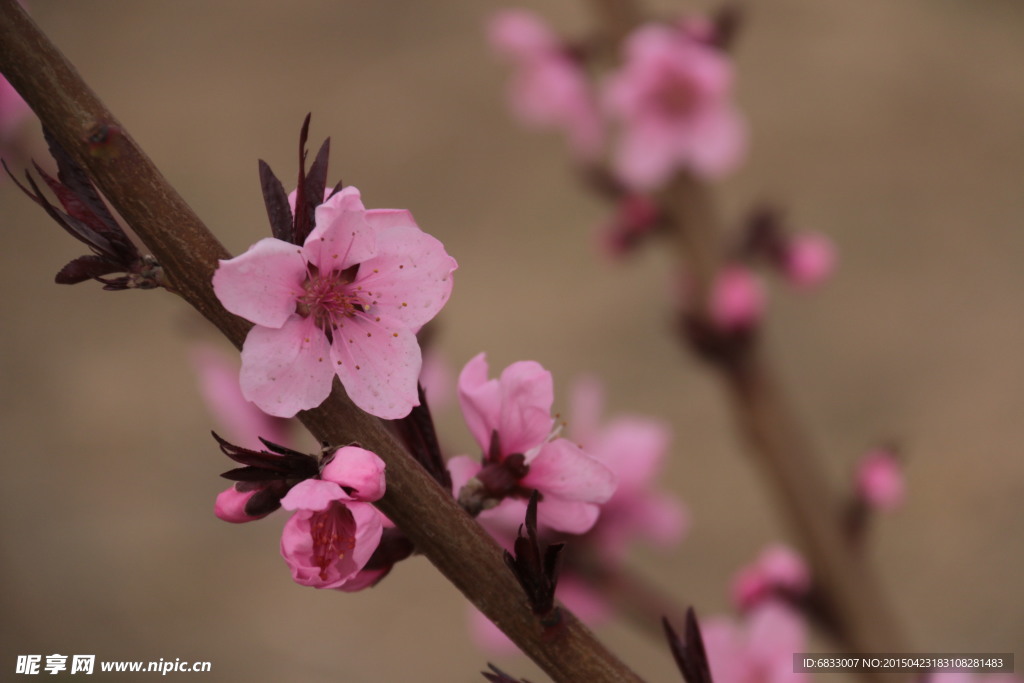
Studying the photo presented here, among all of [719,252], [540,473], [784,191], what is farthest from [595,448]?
[784,191]

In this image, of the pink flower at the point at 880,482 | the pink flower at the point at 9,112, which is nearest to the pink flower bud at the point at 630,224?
the pink flower at the point at 880,482

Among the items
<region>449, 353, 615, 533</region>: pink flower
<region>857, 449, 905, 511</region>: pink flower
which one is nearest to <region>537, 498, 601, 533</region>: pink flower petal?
<region>449, 353, 615, 533</region>: pink flower

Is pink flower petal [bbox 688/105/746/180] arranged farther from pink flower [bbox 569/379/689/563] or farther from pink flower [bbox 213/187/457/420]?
pink flower [bbox 213/187/457/420]

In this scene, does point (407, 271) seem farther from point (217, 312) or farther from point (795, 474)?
point (795, 474)

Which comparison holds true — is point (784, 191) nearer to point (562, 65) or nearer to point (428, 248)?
point (562, 65)

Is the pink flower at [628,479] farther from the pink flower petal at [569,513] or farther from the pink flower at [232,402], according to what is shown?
the pink flower petal at [569,513]

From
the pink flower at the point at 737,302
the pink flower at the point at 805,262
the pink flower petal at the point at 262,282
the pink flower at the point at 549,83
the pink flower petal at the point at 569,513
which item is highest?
the pink flower at the point at 549,83

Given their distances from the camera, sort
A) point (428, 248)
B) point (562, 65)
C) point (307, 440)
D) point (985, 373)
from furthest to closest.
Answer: point (985, 373) → point (307, 440) → point (562, 65) → point (428, 248)
